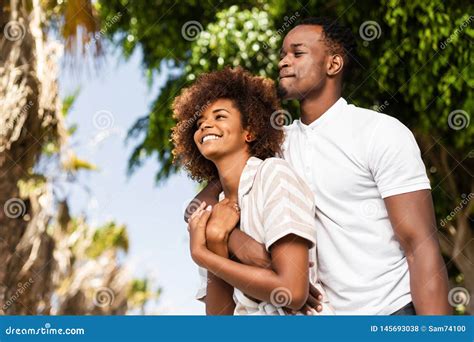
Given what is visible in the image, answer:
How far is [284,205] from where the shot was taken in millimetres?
3084

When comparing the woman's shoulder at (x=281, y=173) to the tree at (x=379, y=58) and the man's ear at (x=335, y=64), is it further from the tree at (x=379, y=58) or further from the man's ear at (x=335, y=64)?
the tree at (x=379, y=58)

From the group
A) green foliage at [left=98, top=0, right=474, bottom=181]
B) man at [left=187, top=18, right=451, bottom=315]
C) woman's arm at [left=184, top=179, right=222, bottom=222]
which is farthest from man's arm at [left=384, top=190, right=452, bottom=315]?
green foliage at [left=98, top=0, right=474, bottom=181]

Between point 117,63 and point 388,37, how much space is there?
3309mm

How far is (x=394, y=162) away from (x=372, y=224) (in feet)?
0.81

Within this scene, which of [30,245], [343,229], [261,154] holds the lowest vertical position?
[343,229]

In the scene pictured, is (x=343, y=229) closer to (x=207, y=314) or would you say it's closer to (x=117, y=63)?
(x=207, y=314)

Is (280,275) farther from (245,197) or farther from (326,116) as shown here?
(326,116)

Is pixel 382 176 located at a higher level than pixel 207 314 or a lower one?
higher

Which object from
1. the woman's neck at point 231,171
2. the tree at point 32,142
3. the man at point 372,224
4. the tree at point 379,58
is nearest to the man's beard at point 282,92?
the man at point 372,224

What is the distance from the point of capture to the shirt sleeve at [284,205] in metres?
3.05

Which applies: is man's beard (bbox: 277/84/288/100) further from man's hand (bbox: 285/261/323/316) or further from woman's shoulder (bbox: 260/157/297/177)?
man's hand (bbox: 285/261/323/316)

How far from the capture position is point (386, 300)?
10.6 feet

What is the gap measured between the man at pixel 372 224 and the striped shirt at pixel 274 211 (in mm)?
66

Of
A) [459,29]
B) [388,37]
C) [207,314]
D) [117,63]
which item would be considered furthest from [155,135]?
[207,314]
